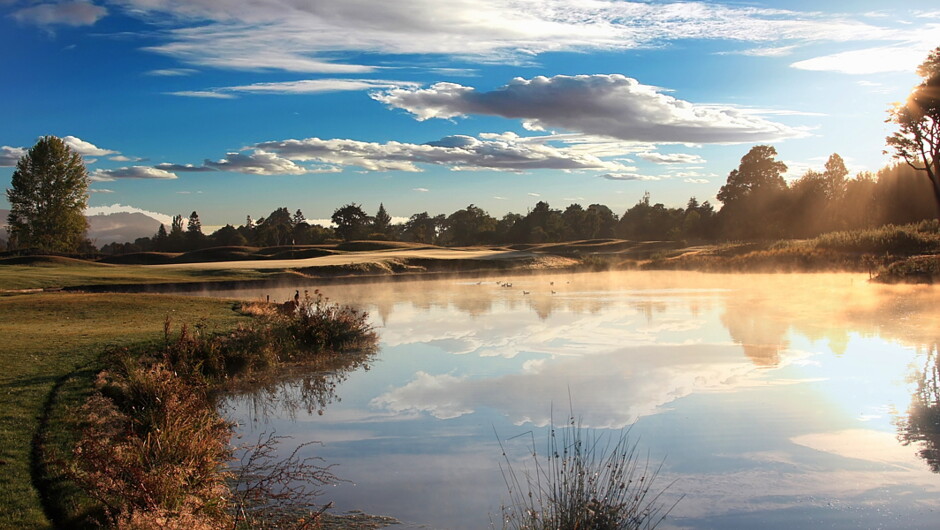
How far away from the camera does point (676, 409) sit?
11.1 meters

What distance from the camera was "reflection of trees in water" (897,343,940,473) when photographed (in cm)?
870

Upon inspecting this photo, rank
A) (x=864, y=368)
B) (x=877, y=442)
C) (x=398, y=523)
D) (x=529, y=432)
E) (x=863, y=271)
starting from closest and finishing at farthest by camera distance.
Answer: (x=398, y=523) → (x=877, y=442) → (x=529, y=432) → (x=864, y=368) → (x=863, y=271)

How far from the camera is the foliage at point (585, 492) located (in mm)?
6195

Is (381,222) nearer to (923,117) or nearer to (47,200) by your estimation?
(47,200)

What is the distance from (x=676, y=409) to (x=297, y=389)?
23.6ft

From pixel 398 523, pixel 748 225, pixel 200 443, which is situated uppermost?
pixel 748 225

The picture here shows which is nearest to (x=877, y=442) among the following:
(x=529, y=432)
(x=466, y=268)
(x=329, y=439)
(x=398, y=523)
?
(x=529, y=432)

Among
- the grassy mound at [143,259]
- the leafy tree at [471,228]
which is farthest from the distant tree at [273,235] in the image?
the grassy mound at [143,259]

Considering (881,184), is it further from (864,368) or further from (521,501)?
(521,501)

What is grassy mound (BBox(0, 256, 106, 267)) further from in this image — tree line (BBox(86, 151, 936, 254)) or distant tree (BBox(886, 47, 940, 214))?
distant tree (BBox(886, 47, 940, 214))

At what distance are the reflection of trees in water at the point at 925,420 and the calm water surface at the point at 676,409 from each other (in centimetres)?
3

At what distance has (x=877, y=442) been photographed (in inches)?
360

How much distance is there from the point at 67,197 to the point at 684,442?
248ft

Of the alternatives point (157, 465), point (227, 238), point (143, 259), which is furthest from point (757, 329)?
point (227, 238)
